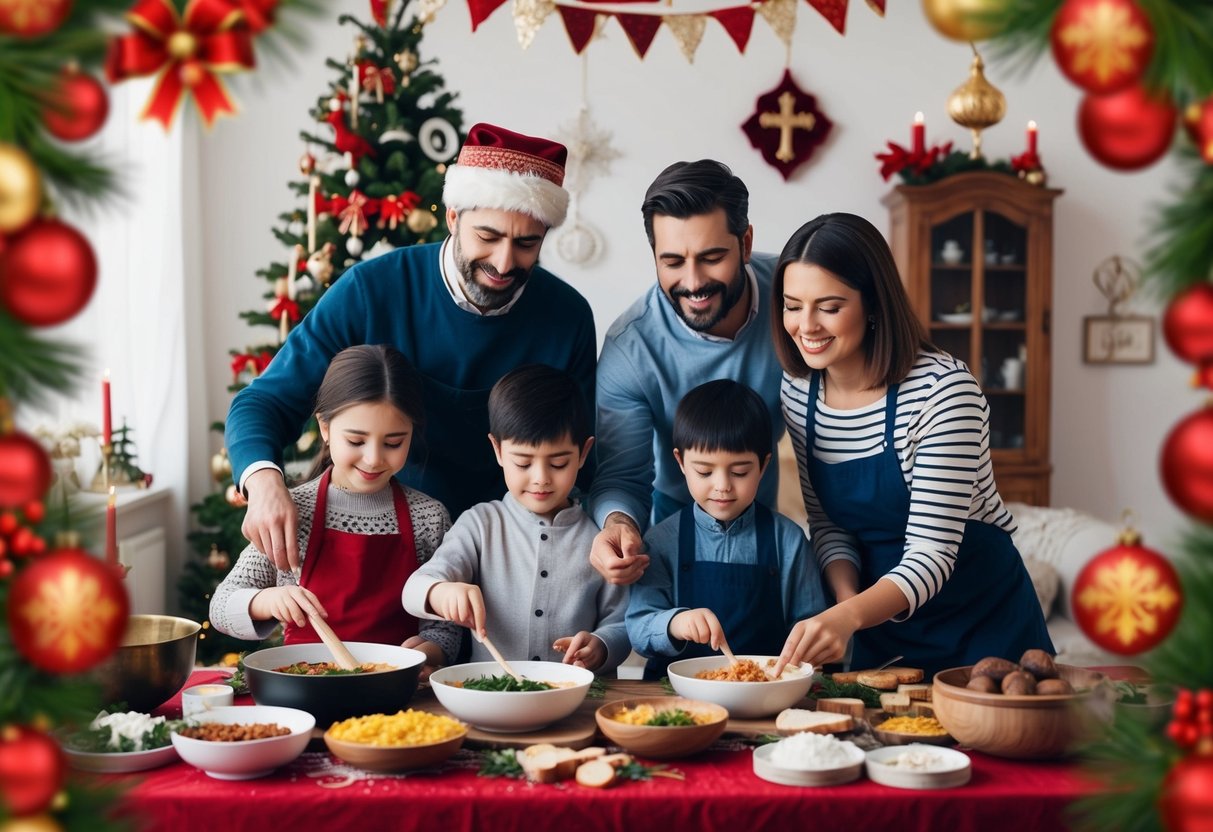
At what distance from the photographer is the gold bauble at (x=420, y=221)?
4.18m

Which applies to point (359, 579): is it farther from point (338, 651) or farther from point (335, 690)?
point (335, 690)

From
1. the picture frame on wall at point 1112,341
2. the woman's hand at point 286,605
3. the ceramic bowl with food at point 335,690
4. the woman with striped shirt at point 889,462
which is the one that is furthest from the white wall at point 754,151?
→ the ceramic bowl with food at point 335,690

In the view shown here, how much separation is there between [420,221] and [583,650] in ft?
8.20

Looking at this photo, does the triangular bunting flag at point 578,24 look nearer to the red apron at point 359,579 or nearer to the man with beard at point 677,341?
the man with beard at point 677,341

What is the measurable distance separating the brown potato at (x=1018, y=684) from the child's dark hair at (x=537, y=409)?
96 cm

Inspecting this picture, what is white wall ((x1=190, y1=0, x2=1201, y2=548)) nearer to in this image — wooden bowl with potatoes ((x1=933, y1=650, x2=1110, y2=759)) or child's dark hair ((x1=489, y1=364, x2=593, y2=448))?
child's dark hair ((x1=489, y1=364, x2=593, y2=448))

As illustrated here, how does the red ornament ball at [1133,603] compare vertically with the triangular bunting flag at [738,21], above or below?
below

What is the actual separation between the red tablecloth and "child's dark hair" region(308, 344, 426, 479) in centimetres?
93

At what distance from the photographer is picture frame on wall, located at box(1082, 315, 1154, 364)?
663 centimetres

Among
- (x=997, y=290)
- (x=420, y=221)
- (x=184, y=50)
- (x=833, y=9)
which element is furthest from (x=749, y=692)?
(x=997, y=290)

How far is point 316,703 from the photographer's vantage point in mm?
1662

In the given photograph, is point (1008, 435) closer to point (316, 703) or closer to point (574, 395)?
point (574, 395)

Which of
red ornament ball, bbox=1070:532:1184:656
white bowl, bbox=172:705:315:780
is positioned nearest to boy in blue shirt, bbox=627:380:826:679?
white bowl, bbox=172:705:315:780

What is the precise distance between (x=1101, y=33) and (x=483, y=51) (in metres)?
5.83
